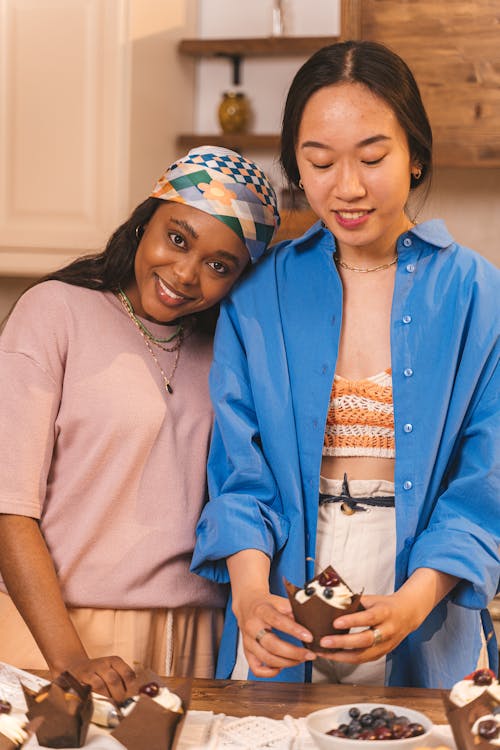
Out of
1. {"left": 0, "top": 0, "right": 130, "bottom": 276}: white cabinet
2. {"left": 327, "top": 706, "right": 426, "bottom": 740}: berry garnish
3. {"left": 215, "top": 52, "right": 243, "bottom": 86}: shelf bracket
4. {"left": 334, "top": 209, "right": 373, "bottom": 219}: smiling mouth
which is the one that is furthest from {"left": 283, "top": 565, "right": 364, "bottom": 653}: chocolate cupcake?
{"left": 215, "top": 52, "right": 243, "bottom": 86}: shelf bracket

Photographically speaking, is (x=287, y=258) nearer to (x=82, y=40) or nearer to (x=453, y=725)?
(x=453, y=725)

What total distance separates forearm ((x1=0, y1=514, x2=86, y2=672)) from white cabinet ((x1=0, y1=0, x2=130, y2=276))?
148 cm

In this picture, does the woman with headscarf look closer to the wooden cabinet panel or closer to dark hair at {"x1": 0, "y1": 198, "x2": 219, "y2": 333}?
dark hair at {"x1": 0, "y1": 198, "x2": 219, "y2": 333}

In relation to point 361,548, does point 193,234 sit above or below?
above

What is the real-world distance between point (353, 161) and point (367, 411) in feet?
1.21

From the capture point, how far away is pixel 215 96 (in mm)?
3342

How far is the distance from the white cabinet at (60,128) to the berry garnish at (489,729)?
2.05 metres

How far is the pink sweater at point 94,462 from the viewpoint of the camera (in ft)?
5.20

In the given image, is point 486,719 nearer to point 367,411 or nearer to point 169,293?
point 367,411

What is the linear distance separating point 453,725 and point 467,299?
0.65 m

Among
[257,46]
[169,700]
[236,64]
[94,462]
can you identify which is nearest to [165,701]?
[169,700]

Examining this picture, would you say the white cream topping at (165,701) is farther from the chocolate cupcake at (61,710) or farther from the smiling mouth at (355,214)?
the smiling mouth at (355,214)

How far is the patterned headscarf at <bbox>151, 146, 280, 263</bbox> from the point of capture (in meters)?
1.67

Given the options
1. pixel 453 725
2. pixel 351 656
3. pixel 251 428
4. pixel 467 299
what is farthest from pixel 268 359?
pixel 453 725
